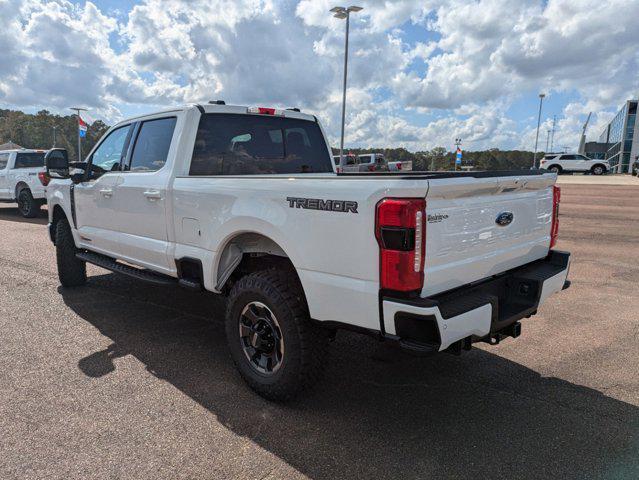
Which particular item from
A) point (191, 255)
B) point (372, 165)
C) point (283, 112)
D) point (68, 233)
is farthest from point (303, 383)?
point (372, 165)

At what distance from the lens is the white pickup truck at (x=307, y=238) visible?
2.49 m

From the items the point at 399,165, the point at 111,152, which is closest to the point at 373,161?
the point at 399,165

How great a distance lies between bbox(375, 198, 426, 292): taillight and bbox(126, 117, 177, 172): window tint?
2.47 m

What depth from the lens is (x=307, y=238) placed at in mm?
2812

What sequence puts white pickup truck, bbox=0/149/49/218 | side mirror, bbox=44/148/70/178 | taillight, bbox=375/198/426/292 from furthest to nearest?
1. white pickup truck, bbox=0/149/49/218
2. side mirror, bbox=44/148/70/178
3. taillight, bbox=375/198/426/292

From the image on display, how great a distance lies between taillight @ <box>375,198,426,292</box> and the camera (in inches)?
95.0

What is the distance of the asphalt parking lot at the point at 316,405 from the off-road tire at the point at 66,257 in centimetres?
78

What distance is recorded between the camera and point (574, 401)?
331 cm

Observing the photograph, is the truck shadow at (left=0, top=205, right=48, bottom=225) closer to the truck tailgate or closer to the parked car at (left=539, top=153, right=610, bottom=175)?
the truck tailgate

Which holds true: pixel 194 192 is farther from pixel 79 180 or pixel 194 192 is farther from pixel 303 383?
pixel 79 180

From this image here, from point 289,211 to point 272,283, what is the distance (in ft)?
1.69

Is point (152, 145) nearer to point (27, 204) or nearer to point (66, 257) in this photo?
point (66, 257)

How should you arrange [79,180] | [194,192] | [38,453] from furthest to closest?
[79,180]
[194,192]
[38,453]

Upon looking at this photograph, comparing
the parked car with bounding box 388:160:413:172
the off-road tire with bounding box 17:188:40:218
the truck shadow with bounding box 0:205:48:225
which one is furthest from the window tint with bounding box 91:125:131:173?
the parked car with bounding box 388:160:413:172
